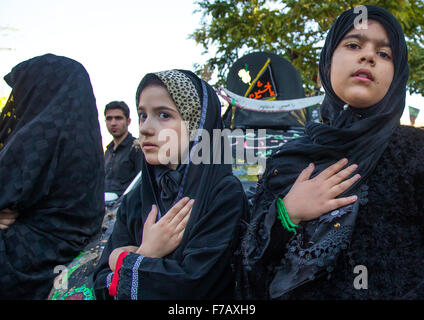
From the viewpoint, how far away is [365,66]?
1253 mm

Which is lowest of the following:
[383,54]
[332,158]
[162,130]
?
[332,158]

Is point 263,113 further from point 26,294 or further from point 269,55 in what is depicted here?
point 26,294

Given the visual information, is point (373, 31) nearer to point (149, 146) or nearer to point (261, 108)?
point (149, 146)

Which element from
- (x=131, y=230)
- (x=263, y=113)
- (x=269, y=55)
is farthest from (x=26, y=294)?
(x=269, y=55)

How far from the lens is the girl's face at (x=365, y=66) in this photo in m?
1.26

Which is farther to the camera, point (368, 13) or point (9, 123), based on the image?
point (9, 123)

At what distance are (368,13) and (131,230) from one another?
1.36 metres

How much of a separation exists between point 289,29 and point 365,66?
7.57 m

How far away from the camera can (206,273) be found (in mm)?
1285

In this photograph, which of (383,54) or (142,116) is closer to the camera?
(383,54)

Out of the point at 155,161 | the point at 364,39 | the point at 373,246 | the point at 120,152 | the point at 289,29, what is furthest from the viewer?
the point at 289,29

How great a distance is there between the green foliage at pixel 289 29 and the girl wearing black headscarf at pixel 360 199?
6343mm

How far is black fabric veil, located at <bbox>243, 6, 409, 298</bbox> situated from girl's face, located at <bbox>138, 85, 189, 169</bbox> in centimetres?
41

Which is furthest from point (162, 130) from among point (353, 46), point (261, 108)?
point (261, 108)
